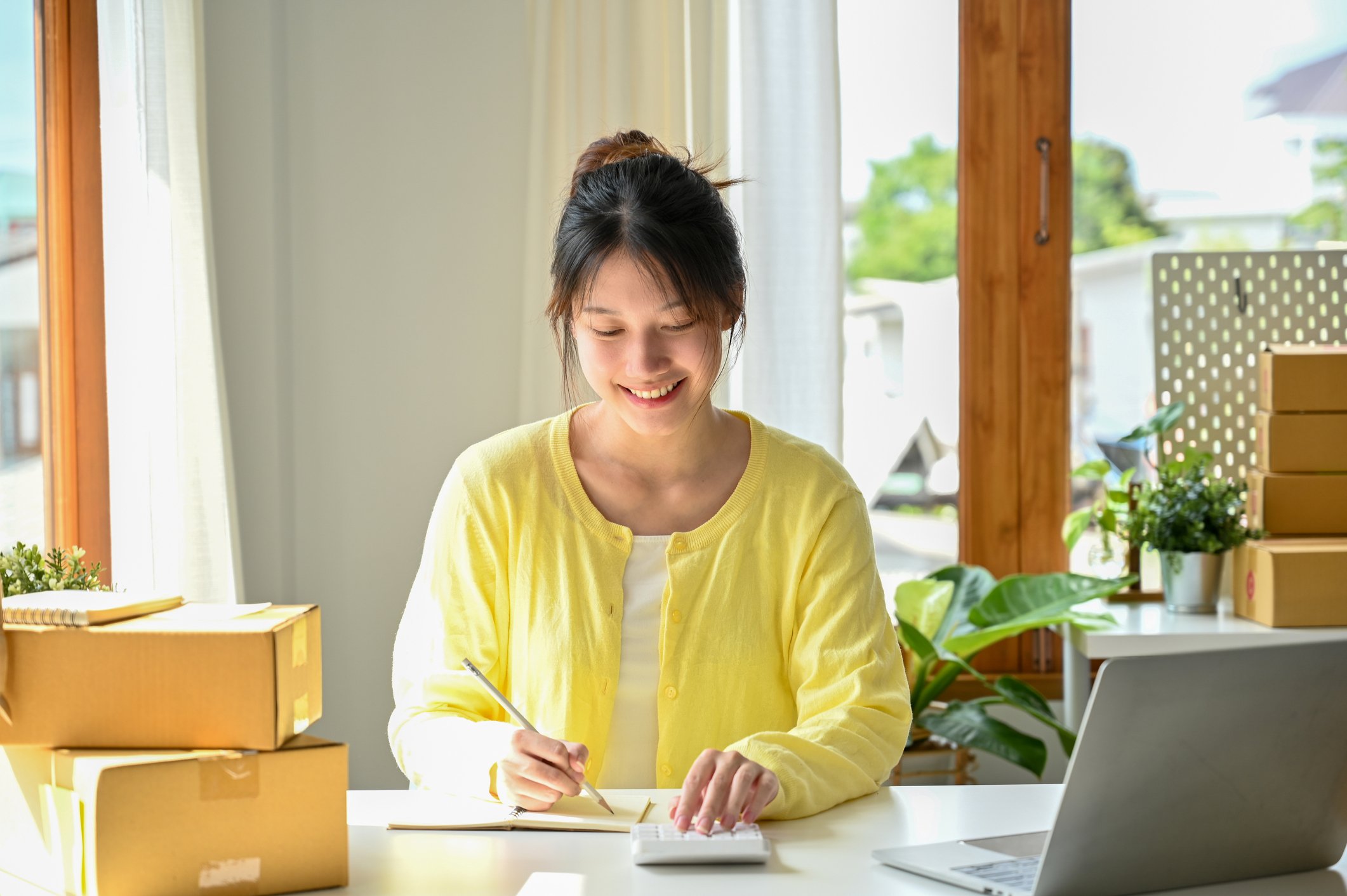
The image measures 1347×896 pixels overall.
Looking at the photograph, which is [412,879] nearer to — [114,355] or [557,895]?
[557,895]

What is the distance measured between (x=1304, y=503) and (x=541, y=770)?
6.16 ft

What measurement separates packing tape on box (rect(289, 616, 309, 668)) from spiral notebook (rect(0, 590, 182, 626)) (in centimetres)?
13

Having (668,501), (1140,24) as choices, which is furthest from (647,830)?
(1140,24)

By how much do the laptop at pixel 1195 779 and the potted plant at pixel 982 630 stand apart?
1.30 m

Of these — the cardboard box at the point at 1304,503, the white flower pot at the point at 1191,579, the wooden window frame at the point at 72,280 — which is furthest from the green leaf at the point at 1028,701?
the wooden window frame at the point at 72,280

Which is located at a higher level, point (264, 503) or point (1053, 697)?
point (264, 503)

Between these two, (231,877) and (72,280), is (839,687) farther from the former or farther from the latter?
(72,280)

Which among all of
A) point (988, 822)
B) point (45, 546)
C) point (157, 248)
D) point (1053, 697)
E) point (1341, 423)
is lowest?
point (1053, 697)

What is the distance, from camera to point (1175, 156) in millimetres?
2873

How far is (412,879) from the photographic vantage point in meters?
1.04

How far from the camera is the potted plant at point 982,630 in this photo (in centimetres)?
238

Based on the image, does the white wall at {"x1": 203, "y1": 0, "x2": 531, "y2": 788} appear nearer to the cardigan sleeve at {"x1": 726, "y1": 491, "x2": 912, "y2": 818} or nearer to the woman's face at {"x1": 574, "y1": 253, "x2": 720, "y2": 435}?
the woman's face at {"x1": 574, "y1": 253, "x2": 720, "y2": 435}

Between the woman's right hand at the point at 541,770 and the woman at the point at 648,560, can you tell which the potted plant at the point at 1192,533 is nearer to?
the woman at the point at 648,560

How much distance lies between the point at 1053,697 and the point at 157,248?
2.06 m
